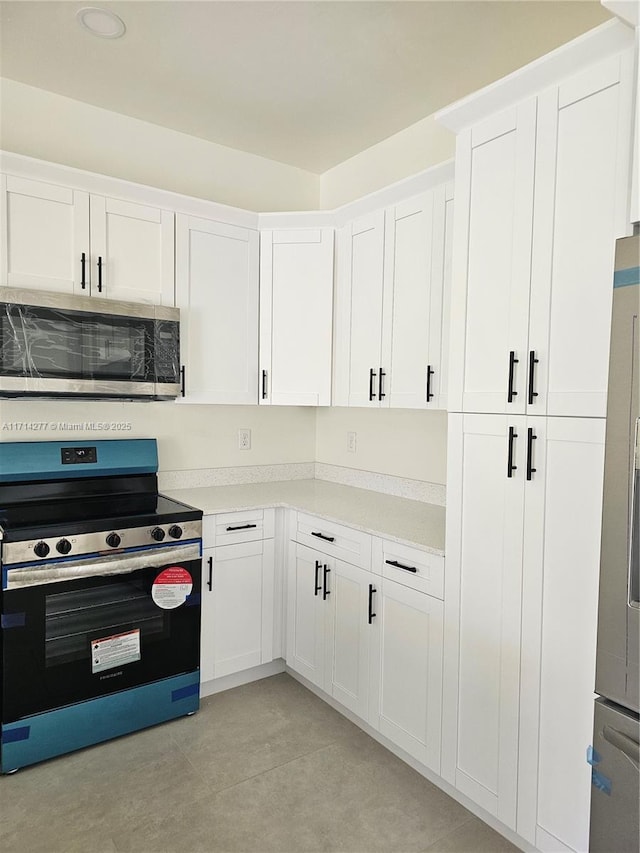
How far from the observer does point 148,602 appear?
2467mm

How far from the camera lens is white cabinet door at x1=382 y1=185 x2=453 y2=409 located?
7.88 ft

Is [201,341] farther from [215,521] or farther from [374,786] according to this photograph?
[374,786]

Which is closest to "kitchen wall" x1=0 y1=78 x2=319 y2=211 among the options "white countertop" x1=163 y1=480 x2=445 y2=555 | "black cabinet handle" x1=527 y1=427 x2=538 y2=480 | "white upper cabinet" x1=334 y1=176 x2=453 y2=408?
"white upper cabinet" x1=334 y1=176 x2=453 y2=408

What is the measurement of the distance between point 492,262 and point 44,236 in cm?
188

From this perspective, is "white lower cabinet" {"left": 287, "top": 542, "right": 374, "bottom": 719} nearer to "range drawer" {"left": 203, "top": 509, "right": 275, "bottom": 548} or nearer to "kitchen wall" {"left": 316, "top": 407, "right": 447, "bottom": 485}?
"range drawer" {"left": 203, "top": 509, "right": 275, "bottom": 548}

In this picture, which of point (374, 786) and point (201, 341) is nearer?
point (374, 786)

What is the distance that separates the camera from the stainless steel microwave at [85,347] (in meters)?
2.35

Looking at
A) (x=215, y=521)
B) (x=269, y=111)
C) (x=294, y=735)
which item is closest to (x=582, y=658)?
(x=294, y=735)

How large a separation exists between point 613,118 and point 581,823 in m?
1.96

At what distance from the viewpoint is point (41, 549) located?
86.1 inches

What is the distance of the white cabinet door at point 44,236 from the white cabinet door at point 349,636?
69.5 inches

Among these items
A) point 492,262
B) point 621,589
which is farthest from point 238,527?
point 621,589

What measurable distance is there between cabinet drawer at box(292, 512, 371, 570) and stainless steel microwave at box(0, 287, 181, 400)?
0.90 meters

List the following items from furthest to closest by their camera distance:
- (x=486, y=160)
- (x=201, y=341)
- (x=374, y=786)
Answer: (x=201, y=341) → (x=374, y=786) → (x=486, y=160)
